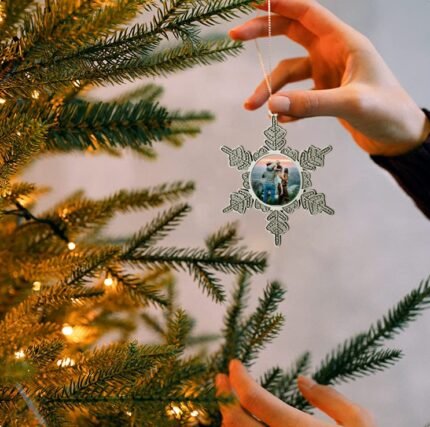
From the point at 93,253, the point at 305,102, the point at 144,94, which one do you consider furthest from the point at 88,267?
the point at 144,94

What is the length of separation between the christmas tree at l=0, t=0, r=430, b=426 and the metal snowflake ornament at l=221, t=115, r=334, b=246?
7 centimetres

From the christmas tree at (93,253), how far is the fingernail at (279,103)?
0.23ft

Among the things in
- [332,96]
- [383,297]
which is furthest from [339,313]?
[332,96]

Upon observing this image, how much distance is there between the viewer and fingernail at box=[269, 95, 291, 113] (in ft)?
1.81

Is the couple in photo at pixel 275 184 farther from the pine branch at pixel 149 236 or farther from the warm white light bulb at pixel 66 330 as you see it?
the warm white light bulb at pixel 66 330

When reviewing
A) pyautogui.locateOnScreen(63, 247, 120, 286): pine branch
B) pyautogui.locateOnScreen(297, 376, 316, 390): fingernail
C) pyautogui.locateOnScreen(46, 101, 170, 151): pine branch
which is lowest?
pyautogui.locateOnScreen(63, 247, 120, 286): pine branch

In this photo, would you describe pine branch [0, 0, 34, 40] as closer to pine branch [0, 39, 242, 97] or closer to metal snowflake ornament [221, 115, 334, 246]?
pine branch [0, 39, 242, 97]

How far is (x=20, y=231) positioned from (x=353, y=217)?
70cm

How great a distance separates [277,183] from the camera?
2.01 feet

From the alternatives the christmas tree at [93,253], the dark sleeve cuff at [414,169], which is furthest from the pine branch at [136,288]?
the dark sleeve cuff at [414,169]

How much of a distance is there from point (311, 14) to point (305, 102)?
0.59ft

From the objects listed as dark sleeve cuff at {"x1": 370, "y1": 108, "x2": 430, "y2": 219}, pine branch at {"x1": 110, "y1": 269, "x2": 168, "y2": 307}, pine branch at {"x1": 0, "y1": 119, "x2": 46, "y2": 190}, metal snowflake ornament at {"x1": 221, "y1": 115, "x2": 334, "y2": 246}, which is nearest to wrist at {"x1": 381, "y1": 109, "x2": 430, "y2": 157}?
dark sleeve cuff at {"x1": 370, "y1": 108, "x2": 430, "y2": 219}

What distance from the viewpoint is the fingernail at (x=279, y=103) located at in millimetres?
552

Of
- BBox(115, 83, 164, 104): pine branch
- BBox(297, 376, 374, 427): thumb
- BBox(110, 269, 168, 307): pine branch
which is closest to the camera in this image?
BBox(297, 376, 374, 427): thumb
